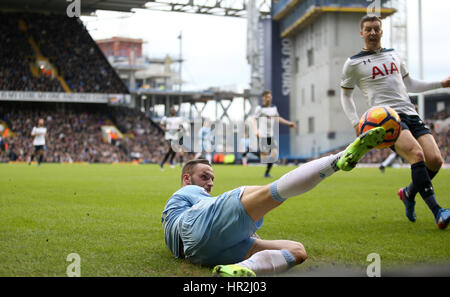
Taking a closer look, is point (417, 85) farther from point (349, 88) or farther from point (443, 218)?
point (443, 218)

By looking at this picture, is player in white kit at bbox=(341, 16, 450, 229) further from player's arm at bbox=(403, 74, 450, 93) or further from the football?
the football

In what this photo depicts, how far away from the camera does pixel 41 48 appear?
3844cm

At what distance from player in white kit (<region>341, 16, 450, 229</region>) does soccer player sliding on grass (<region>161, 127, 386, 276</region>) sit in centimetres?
229

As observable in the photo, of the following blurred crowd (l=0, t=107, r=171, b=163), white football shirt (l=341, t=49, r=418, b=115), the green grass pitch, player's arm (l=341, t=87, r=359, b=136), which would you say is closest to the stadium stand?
blurred crowd (l=0, t=107, r=171, b=163)

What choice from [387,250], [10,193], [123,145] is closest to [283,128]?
[123,145]

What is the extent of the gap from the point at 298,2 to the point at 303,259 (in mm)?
41179

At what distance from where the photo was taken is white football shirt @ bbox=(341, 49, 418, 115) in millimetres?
5484

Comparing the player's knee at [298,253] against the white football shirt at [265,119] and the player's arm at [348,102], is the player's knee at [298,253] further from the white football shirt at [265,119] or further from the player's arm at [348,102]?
the white football shirt at [265,119]

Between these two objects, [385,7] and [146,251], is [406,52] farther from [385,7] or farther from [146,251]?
[146,251]

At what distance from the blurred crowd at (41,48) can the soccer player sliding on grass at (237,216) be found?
37373 mm

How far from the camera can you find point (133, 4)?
90.1ft

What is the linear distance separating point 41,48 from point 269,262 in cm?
3927

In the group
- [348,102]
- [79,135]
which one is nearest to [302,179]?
[348,102]

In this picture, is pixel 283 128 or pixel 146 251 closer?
pixel 146 251
